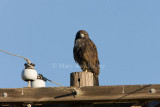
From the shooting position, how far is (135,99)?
12.4 feet

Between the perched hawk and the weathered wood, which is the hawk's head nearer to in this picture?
the perched hawk

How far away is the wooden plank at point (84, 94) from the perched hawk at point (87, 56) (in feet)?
12.7

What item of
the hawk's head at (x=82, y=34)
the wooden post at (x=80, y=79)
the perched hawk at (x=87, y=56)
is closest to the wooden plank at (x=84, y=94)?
the wooden post at (x=80, y=79)

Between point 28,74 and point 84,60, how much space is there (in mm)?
3316

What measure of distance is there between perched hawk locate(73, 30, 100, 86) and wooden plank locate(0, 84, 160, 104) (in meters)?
3.88

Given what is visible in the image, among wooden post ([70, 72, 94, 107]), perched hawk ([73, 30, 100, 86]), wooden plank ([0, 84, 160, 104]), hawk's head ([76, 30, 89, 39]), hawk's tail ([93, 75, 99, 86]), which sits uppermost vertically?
hawk's head ([76, 30, 89, 39])

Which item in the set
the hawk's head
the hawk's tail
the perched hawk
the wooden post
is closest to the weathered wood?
the wooden post

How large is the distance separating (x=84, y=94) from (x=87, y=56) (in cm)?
416

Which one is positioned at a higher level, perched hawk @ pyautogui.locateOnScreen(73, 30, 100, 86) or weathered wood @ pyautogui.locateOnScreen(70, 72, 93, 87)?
perched hawk @ pyautogui.locateOnScreen(73, 30, 100, 86)

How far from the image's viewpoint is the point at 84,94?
390cm

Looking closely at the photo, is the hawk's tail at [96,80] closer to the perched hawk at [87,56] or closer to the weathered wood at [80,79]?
the perched hawk at [87,56]

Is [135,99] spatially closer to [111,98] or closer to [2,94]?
[111,98]

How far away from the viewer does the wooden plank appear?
150 inches

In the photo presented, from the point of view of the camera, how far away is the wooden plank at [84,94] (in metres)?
3.80
